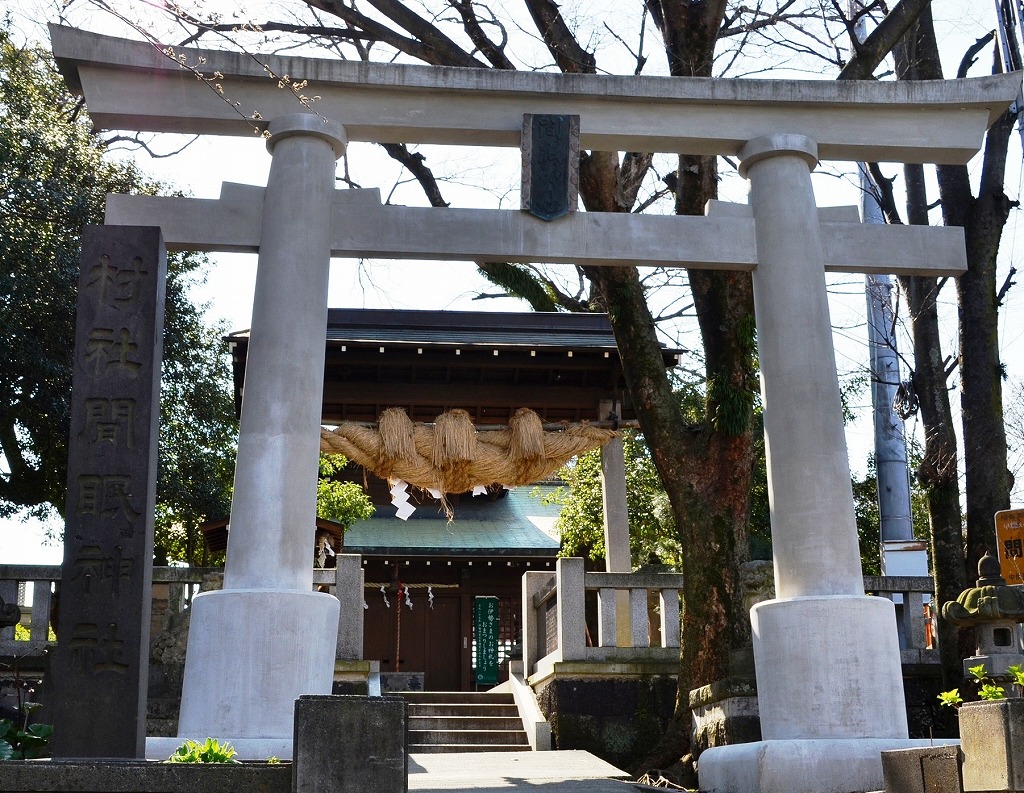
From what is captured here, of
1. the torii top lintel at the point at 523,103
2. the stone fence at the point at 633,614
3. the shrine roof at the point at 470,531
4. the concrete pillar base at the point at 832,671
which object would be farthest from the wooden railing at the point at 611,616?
the shrine roof at the point at 470,531

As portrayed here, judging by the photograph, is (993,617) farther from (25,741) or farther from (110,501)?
(25,741)

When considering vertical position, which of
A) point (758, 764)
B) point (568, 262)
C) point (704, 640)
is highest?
point (568, 262)

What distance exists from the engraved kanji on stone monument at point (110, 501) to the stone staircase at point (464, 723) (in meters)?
5.80

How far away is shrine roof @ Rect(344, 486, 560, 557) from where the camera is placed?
69.1 feet

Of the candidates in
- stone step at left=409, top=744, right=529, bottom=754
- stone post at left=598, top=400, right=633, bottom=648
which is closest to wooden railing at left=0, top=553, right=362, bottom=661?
stone step at left=409, top=744, right=529, bottom=754

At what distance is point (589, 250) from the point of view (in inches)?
314

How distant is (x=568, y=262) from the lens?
26.4 feet

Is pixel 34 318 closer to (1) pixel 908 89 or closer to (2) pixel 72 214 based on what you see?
(2) pixel 72 214

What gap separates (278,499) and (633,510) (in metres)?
12.9

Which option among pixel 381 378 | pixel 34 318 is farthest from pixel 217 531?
pixel 34 318

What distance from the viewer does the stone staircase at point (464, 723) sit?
12000 mm

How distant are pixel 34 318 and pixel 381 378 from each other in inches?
202

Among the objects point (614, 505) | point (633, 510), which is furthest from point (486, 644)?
point (614, 505)

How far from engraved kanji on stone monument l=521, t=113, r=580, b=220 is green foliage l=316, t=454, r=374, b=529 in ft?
40.5
